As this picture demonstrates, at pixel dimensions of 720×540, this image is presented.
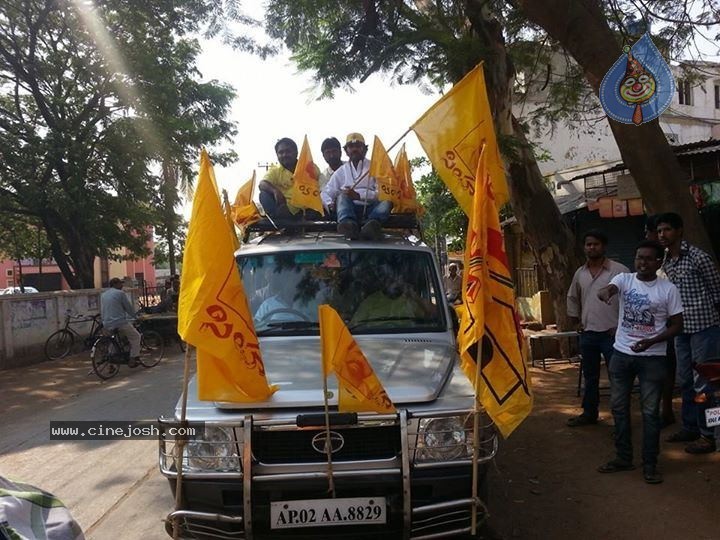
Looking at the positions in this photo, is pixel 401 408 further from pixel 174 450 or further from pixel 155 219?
pixel 155 219

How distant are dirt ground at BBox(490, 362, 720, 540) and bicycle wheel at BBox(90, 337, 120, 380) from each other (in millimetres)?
7753

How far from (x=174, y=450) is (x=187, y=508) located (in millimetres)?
301

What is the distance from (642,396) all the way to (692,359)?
75cm

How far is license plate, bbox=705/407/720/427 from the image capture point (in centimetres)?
388

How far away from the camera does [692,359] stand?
187 inches

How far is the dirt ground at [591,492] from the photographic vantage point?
3.79 meters

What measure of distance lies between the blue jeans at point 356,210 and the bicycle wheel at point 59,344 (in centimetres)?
1097

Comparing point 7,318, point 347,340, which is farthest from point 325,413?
point 7,318

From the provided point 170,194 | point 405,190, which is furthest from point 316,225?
point 170,194

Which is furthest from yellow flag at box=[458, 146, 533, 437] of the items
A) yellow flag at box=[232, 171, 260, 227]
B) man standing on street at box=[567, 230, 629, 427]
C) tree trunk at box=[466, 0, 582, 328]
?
tree trunk at box=[466, 0, 582, 328]

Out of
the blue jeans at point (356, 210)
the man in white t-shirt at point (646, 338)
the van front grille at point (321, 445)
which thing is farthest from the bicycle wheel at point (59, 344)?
the man in white t-shirt at point (646, 338)

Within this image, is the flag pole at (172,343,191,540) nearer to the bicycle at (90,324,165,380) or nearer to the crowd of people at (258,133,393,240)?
the crowd of people at (258,133,393,240)

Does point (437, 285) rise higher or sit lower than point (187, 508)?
higher

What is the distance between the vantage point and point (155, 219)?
61.5 ft
